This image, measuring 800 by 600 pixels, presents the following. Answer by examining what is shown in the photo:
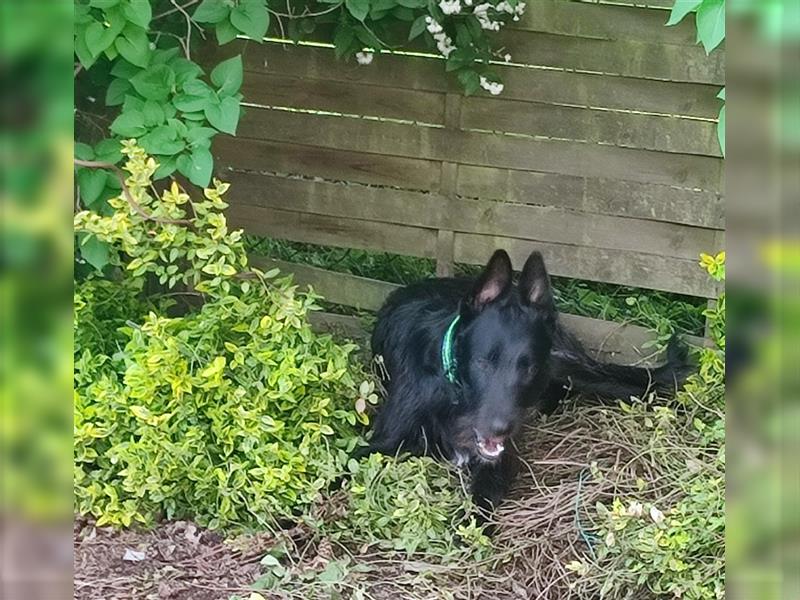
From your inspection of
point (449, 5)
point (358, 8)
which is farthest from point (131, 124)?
point (449, 5)

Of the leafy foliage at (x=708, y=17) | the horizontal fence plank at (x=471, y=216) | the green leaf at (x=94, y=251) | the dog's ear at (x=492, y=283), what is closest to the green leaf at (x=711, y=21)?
the leafy foliage at (x=708, y=17)

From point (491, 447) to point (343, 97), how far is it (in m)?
2.08

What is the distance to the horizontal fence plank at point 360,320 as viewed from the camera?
4.82m

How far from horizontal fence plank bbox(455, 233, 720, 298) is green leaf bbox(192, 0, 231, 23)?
199 cm

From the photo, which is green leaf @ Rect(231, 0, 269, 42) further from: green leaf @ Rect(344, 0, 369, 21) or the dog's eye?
the dog's eye

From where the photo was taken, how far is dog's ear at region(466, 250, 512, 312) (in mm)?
3680

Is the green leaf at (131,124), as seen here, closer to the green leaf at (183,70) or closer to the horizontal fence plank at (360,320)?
the green leaf at (183,70)

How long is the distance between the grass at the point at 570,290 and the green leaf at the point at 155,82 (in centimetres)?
204

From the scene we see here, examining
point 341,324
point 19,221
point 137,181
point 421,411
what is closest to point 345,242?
point 341,324

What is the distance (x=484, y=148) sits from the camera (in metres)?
4.75

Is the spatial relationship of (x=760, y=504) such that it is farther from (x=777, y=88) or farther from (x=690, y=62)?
(x=690, y=62)

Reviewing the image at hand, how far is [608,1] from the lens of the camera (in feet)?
14.3

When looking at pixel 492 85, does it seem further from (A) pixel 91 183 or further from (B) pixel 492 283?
(A) pixel 91 183

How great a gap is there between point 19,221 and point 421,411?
10.1 ft
